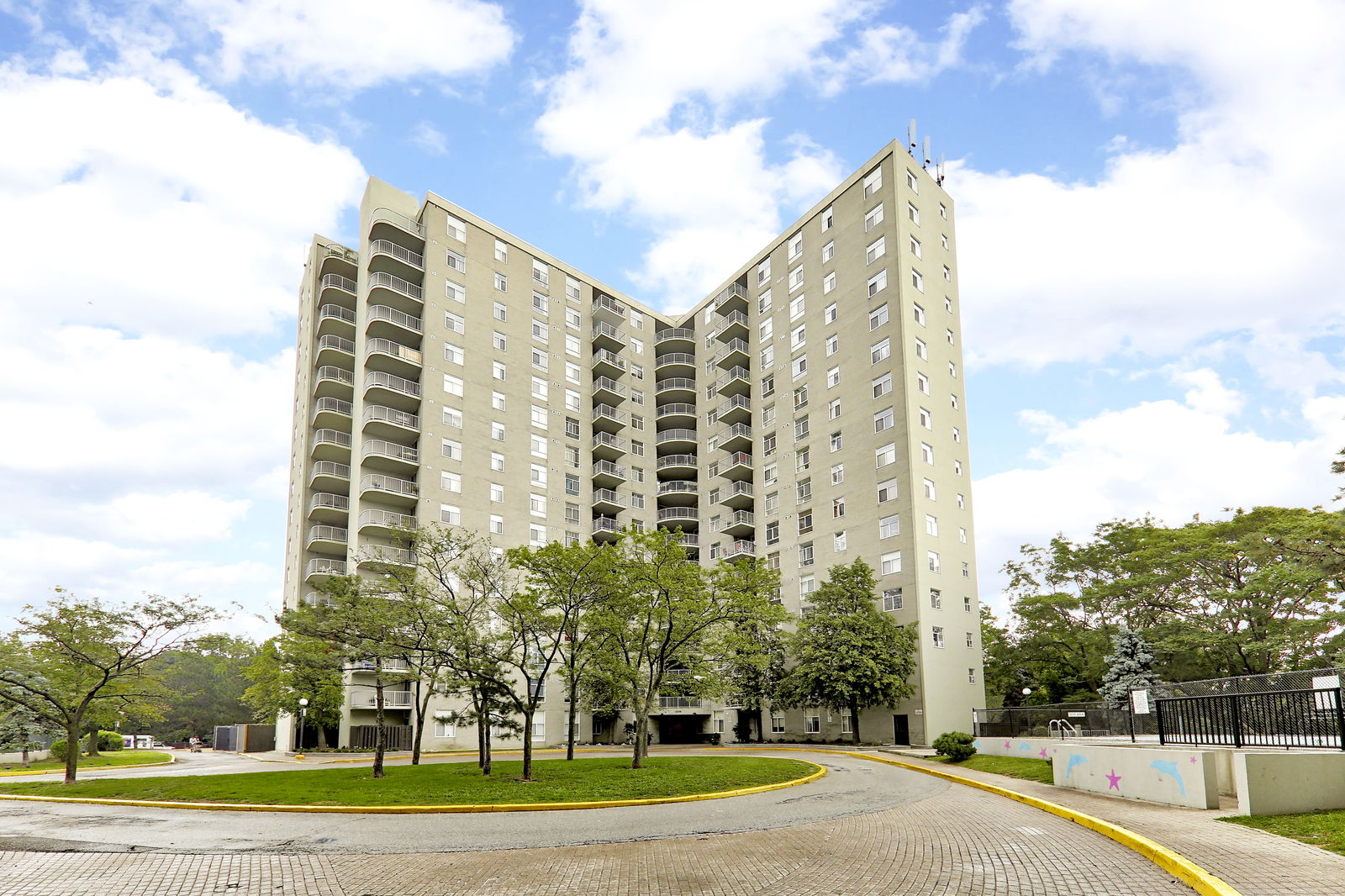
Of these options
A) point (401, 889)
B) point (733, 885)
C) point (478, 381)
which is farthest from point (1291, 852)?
point (478, 381)

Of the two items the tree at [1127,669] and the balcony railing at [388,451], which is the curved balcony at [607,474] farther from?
the tree at [1127,669]

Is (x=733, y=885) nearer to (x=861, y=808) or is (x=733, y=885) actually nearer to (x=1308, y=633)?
(x=861, y=808)

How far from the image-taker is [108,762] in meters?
47.1

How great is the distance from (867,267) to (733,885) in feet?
188

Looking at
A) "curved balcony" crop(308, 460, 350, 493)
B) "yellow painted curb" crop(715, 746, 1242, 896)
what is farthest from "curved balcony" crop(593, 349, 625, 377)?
"yellow painted curb" crop(715, 746, 1242, 896)

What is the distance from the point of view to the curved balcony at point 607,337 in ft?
247

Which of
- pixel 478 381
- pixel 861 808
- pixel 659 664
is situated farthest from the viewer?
pixel 478 381

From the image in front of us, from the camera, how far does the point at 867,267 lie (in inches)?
2494

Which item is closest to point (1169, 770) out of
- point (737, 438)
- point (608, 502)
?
point (608, 502)

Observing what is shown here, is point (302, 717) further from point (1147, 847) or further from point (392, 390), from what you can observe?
point (1147, 847)

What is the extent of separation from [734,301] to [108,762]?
5595cm

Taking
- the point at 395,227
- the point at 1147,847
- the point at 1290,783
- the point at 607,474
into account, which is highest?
the point at 395,227

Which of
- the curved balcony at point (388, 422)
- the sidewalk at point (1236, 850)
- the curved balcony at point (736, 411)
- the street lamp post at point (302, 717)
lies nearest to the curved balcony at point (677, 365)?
the curved balcony at point (736, 411)

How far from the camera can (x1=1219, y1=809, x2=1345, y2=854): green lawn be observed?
37.6ft
